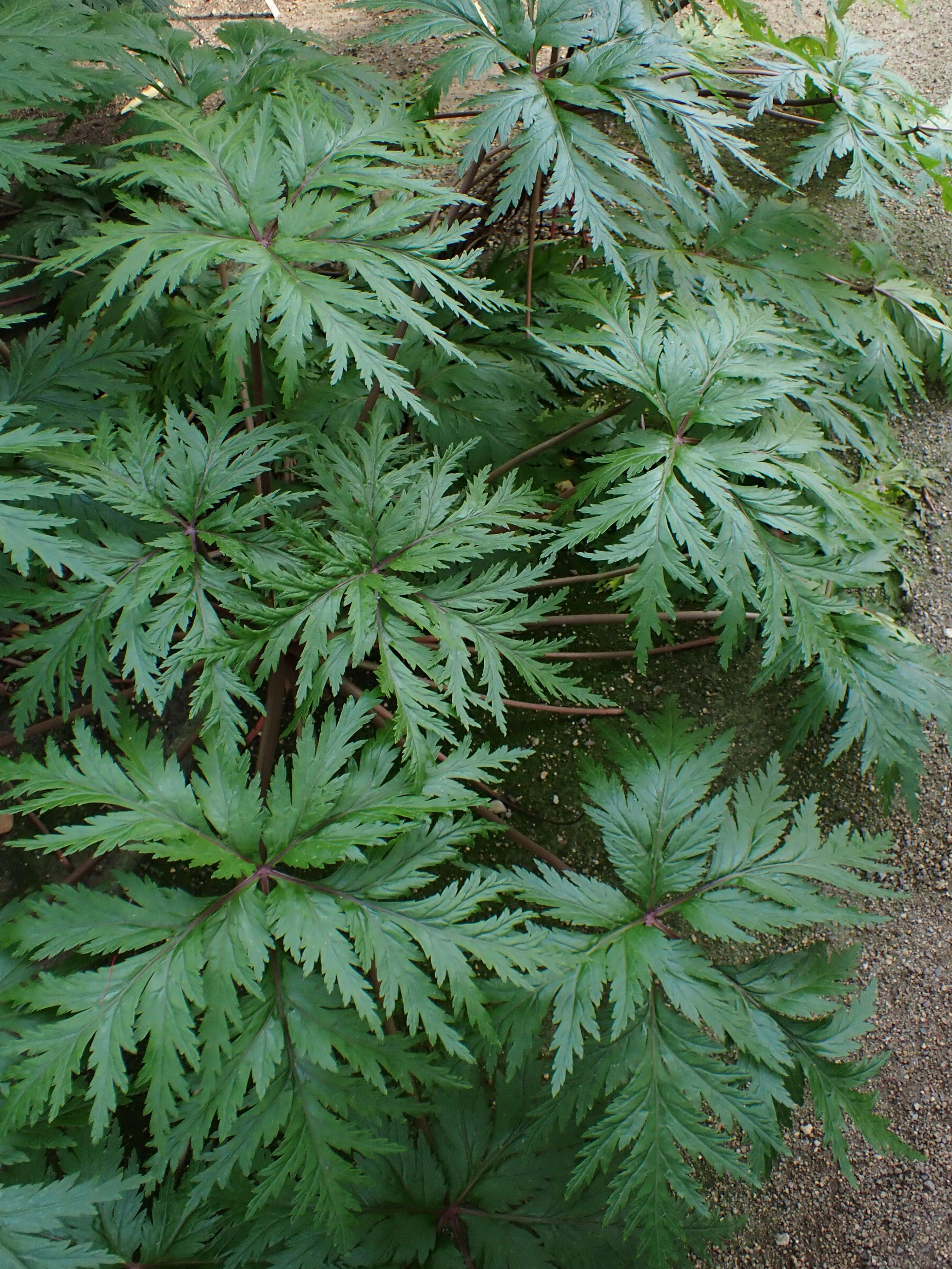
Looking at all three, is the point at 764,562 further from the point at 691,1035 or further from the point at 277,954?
the point at 277,954

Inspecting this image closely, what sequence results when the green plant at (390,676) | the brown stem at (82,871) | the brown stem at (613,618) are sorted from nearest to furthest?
the green plant at (390,676)
the brown stem at (82,871)
the brown stem at (613,618)

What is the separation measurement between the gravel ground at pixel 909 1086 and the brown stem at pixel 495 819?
0.65 metres

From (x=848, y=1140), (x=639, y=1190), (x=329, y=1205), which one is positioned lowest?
(x=848, y=1140)

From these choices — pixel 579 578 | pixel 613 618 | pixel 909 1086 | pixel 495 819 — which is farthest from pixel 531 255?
pixel 909 1086

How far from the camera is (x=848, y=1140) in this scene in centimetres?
176

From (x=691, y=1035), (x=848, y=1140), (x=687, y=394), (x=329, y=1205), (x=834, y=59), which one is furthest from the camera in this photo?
(x=834, y=59)

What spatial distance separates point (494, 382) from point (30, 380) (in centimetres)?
93

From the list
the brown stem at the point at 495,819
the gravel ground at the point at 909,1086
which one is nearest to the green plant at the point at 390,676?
the brown stem at the point at 495,819

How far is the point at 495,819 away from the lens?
6.00 ft

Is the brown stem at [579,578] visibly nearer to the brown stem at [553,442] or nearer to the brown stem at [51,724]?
the brown stem at [553,442]

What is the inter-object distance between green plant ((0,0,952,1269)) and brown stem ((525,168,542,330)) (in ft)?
0.34

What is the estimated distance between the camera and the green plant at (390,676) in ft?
4.03

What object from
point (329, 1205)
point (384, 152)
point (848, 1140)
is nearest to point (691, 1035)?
point (329, 1205)

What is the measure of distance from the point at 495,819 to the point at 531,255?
4.18 ft
